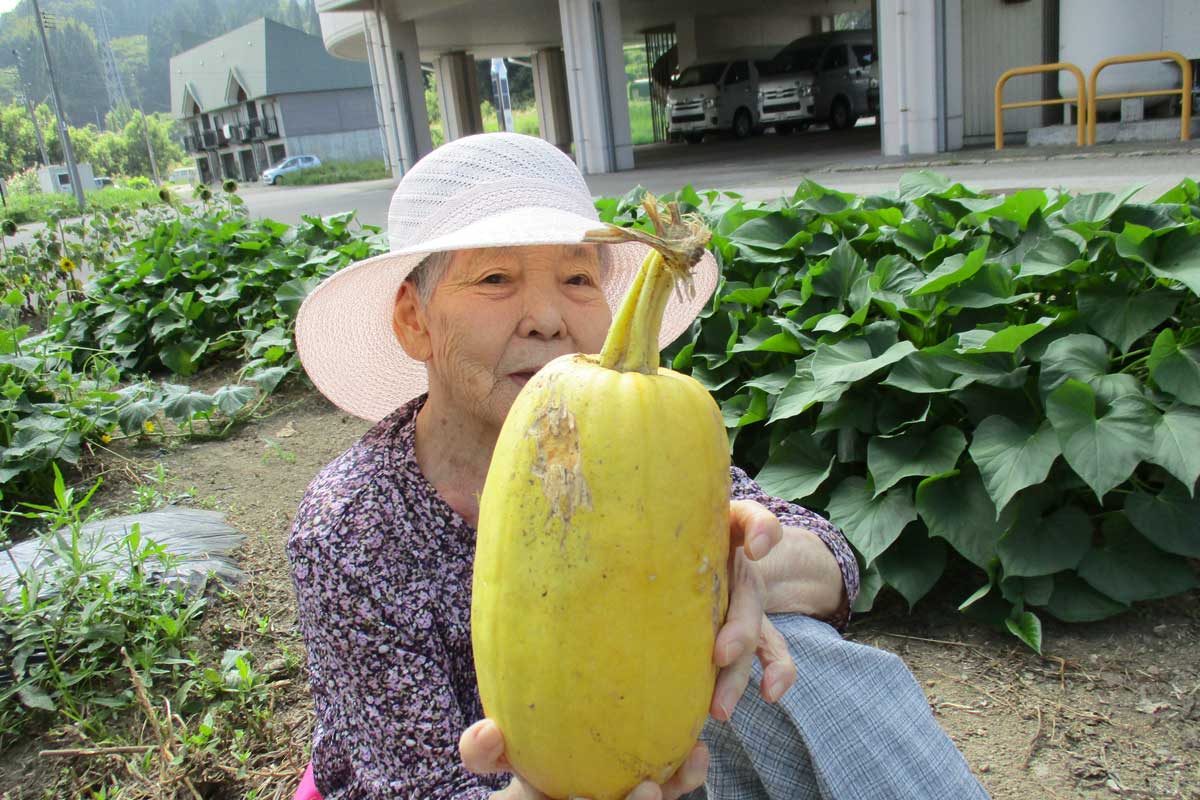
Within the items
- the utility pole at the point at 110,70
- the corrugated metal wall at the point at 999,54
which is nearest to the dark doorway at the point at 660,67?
the corrugated metal wall at the point at 999,54

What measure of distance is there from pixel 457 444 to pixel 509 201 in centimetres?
42

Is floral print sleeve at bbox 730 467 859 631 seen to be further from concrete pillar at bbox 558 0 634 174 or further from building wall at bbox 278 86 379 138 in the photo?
building wall at bbox 278 86 379 138

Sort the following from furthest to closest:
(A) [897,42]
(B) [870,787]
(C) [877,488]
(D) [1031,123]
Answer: (D) [1031,123], (A) [897,42], (C) [877,488], (B) [870,787]

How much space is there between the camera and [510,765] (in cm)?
120

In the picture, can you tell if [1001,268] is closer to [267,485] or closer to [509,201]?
[509,201]

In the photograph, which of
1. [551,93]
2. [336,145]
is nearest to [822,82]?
[551,93]

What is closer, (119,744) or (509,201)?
(509,201)

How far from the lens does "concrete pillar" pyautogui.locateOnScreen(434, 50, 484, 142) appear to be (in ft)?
100.0

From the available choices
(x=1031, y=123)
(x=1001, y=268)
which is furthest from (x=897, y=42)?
(x=1001, y=268)

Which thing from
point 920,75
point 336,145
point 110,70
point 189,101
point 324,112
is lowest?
point 920,75

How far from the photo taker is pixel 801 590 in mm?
1655

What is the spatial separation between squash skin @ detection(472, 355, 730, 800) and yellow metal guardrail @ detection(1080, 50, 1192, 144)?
484 inches

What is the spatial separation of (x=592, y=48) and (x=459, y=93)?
13.1 m

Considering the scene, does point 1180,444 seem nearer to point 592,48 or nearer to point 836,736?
point 836,736
